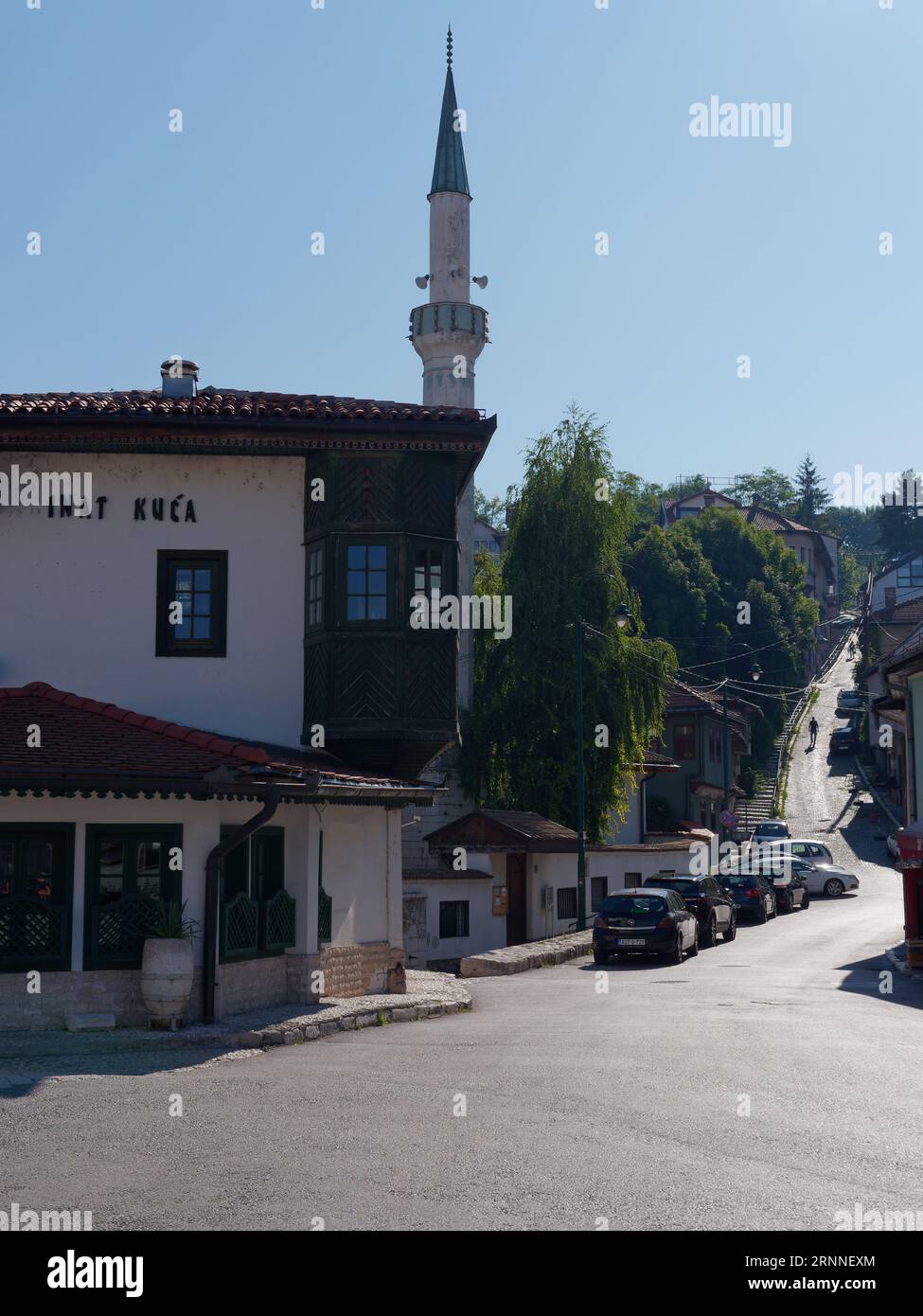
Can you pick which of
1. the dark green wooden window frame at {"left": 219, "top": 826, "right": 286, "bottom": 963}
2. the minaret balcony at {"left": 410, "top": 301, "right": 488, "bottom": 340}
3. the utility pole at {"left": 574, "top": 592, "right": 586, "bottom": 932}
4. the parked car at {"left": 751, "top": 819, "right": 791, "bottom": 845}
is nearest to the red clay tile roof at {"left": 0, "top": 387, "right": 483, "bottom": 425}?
the dark green wooden window frame at {"left": 219, "top": 826, "right": 286, "bottom": 963}

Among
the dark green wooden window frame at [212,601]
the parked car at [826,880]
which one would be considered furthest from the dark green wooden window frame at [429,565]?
the parked car at [826,880]

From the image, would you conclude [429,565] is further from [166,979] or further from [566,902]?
[566,902]

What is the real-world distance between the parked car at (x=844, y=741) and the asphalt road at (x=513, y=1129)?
2647 inches

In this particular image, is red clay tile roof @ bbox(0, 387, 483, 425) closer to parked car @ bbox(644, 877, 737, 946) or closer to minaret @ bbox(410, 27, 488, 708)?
parked car @ bbox(644, 877, 737, 946)

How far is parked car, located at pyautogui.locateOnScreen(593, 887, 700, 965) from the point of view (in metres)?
27.7

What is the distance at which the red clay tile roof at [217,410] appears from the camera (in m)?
20.8

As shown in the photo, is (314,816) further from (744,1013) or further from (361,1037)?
(744,1013)

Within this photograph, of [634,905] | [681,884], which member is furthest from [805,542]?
[634,905]

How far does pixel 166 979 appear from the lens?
15.9 metres

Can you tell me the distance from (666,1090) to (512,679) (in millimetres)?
30102

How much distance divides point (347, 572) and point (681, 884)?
46.0 feet

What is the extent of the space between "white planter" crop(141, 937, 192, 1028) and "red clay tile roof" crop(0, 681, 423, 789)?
185 cm

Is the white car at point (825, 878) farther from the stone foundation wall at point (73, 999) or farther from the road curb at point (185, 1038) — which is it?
the stone foundation wall at point (73, 999)
